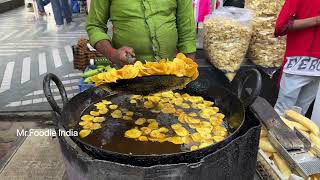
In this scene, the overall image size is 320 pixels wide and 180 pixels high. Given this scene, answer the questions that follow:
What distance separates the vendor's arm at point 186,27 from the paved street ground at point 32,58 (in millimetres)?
3074

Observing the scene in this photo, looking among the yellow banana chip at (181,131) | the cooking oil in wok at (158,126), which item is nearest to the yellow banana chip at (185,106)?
the cooking oil in wok at (158,126)

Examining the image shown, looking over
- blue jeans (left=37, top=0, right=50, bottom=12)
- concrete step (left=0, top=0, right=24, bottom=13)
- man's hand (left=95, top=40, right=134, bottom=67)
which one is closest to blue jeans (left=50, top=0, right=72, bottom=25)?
blue jeans (left=37, top=0, right=50, bottom=12)

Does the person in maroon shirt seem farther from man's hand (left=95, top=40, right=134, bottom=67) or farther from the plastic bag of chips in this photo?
man's hand (left=95, top=40, right=134, bottom=67)

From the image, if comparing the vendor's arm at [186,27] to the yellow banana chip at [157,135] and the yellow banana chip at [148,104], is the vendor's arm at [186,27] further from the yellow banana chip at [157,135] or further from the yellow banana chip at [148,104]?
the yellow banana chip at [157,135]

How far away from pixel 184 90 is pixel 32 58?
5.96 meters

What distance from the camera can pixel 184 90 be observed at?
281 cm

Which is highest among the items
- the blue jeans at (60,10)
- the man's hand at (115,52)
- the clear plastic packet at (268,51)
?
the man's hand at (115,52)

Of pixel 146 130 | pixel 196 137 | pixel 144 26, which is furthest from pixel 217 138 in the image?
pixel 144 26

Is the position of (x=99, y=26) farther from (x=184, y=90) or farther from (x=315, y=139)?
(x=315, y=139)

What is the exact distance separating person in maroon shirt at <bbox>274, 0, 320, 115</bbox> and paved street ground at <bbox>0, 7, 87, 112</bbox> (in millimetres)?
3776

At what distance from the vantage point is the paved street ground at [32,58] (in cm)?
562

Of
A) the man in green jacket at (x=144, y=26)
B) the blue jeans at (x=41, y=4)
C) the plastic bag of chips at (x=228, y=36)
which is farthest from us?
the blue jeans at (x=41, y=4)

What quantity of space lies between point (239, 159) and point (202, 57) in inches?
104

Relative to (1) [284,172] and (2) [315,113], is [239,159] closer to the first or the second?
(1) [284,172]
